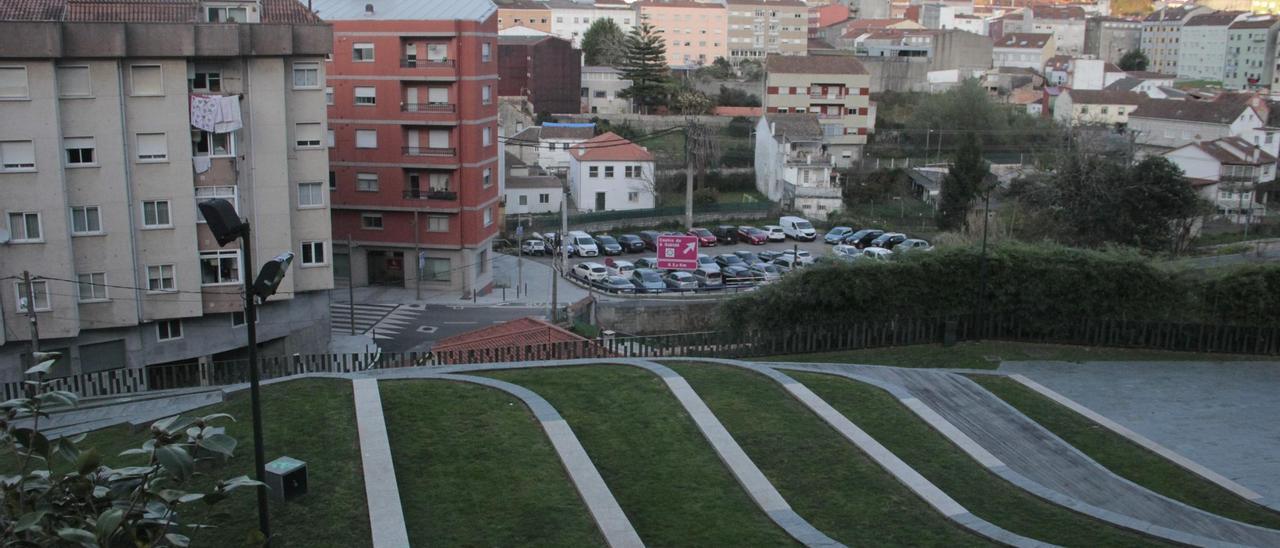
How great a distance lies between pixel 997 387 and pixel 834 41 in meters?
98.9

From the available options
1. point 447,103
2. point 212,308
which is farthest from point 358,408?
point 447,103

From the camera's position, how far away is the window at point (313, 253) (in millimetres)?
26547

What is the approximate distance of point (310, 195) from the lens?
86.9ft

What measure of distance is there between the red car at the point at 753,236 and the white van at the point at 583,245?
7040mm

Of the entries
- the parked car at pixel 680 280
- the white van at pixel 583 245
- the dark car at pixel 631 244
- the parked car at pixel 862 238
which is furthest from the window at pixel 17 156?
the parked car at pixel 862 238

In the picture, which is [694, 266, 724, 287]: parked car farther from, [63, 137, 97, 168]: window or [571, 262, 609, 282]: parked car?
[63, 137, 97, 168]: window

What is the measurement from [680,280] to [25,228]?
1994 centimetres

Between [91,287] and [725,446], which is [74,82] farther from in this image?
[725,446]

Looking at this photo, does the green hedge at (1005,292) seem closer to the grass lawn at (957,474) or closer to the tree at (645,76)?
the grass lawn at (957,474)

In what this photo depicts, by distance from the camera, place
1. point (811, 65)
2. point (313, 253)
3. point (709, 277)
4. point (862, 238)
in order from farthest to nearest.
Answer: point (811, 65), point (862, 238), point (709, 277), point (313, 253)

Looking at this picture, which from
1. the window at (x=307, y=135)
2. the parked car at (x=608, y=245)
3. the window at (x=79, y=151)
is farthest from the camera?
the parked car at (x=608, y=245)

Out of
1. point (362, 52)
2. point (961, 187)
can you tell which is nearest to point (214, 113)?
point (362, 52)

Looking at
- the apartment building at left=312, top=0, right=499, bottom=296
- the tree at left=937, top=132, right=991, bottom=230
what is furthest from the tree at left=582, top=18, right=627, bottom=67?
the apartment building at left=312, top=0, right=499, bottom=296

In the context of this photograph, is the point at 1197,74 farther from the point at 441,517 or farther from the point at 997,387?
the point at 441,517
